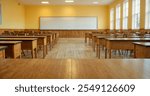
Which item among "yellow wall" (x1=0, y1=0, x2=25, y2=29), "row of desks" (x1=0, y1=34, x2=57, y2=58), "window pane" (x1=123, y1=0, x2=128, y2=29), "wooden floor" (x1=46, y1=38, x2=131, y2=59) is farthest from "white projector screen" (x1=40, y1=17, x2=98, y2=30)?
"row of desks" (x1=0, y1=34, x2=57, y2=58)

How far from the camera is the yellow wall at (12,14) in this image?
14062mm

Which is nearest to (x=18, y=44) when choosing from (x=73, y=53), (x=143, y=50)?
(x=143, y=50)

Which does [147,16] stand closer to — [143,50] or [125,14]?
[125,14]

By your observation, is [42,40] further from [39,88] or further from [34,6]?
[34,6]

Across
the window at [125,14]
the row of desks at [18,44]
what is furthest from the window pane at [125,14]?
the row of desks at [18,44]

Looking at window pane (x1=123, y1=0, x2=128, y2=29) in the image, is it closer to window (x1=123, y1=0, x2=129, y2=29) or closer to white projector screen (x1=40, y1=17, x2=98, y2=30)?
window (x1=123, y1=0, x2=129, y2=29)

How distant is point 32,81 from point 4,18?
44.5ft

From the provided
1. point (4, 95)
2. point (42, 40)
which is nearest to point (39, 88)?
point (4, 95)

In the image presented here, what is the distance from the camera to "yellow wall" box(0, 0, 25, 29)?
14.1 m

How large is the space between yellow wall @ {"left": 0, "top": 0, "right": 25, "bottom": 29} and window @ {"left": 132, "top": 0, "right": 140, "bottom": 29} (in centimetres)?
729

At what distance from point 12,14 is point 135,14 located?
25.7 ft

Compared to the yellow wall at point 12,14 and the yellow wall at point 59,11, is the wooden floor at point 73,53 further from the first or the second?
the yellow wall at point 59,11

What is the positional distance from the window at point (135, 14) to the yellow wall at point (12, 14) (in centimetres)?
729

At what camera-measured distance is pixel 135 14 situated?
12906mm
